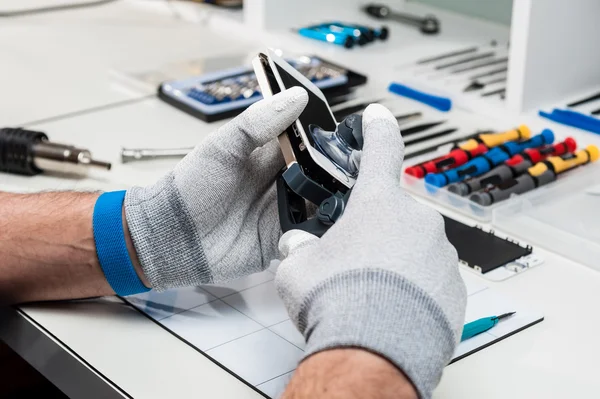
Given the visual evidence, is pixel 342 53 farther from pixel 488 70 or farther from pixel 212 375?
pixel 212 375

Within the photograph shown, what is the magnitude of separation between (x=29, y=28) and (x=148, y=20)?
0.24m

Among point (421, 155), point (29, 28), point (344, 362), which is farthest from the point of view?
point (29, 28)

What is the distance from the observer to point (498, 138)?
1.26 meters

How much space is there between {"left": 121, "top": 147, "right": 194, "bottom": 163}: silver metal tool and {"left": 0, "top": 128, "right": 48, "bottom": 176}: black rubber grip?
11cm

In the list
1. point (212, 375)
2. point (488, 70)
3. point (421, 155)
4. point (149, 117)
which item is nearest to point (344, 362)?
point (212, 375)

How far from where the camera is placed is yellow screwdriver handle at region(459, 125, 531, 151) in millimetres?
1240

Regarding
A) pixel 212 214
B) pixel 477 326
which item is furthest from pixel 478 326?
pixel 212 214

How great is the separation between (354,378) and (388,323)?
49mm

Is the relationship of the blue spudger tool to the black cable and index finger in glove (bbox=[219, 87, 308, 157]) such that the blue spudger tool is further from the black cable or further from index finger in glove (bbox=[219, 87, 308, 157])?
the black cable

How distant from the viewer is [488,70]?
1.56 m

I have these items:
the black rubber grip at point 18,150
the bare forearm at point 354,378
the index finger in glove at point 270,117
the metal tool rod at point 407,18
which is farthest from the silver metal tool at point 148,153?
the metal tool rod at point 407,18

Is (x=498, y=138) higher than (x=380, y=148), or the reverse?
(x=380, y=148)

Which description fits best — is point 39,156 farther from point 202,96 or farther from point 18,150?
point 202,96

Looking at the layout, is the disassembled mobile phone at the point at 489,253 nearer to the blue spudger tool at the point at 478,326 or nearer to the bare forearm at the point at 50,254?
the blue spudger tool at the point at 478,326
